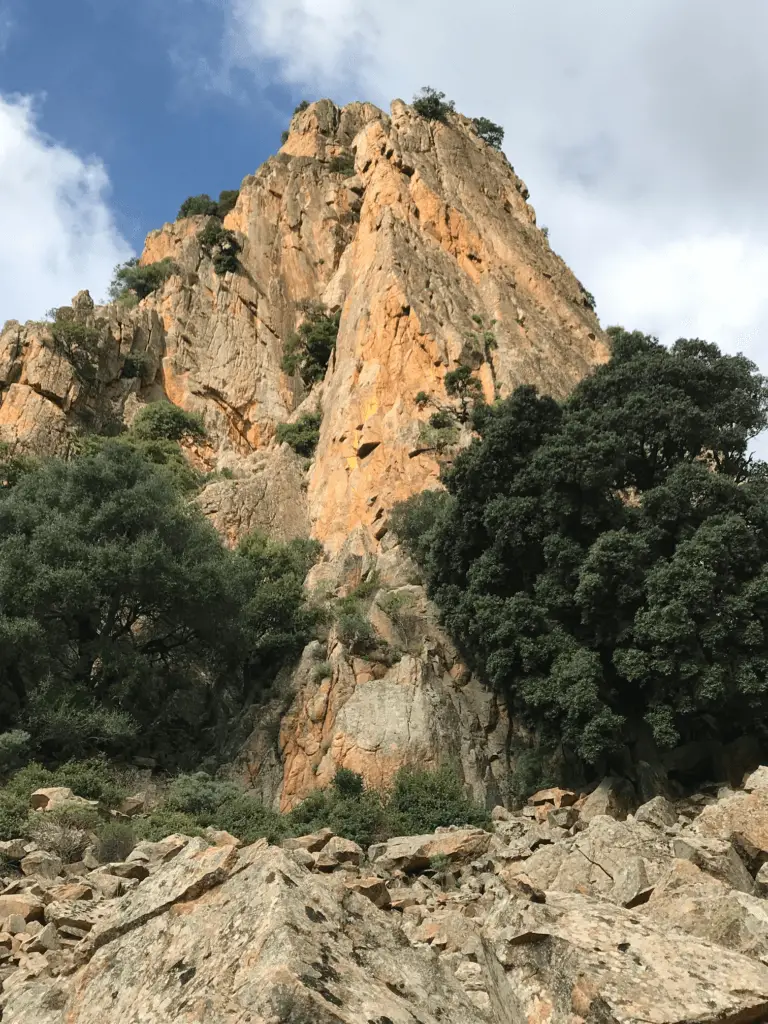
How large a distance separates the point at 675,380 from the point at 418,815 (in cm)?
1373

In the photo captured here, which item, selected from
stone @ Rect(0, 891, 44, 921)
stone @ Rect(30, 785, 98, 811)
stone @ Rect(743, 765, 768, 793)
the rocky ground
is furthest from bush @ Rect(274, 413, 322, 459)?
the rocky ground

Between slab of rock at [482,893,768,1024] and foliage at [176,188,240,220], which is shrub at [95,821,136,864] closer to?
slab of rock at [482,893,768,1024]

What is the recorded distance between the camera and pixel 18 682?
68.2ft

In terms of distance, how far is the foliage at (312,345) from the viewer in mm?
47750

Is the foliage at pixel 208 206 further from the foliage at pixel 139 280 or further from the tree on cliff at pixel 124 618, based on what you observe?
the tree on cliff at pixel 124 618

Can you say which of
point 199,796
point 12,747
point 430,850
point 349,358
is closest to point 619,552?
point 430,850

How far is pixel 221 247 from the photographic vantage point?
181 feet

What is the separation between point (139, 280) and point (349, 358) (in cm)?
2520

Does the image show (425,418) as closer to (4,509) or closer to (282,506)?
(282,506)

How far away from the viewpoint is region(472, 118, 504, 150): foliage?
2383 inches

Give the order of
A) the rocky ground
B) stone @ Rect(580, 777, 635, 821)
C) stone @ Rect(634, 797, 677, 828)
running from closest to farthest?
the rocky ground
stone @ Rect(634, 797, 677, 828)
stone @ Rect(580, 777, 635, 821)

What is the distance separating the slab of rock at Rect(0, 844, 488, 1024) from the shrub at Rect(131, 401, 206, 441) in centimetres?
3992

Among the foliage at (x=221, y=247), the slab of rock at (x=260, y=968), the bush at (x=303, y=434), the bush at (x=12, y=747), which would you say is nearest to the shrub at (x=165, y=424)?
the bush at (x=303, y=434)

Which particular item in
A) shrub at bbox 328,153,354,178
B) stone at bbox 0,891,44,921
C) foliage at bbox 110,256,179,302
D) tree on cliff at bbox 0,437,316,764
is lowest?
stone at bbox 0,891,44,921
